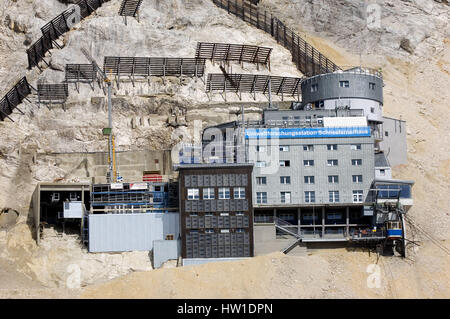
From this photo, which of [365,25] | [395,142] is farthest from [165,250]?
[365,25]

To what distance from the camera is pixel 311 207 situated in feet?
303

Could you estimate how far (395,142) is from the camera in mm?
104875

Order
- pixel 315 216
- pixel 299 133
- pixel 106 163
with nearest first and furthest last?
1. pixel 315 216
2. pixel 299 133
3. pixel 106 163

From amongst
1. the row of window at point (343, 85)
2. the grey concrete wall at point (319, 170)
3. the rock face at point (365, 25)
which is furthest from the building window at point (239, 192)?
the rock face at point (365, 25)

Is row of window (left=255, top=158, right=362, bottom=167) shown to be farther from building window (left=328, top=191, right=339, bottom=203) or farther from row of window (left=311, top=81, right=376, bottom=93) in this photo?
row of window (left=311, top=81, right=376, bottom=93)

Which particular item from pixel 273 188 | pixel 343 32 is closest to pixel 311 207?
pixel 273 188

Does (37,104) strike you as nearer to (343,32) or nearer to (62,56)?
(62,56)

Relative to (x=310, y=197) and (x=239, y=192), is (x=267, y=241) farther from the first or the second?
(x=310, y=197)

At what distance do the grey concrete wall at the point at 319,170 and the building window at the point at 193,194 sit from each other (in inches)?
235

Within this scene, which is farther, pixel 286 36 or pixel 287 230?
pixel 286 36

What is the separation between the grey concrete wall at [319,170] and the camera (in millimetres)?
92938

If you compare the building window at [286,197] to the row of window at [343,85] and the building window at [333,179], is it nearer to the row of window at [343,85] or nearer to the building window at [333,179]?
the building window at [333,179]

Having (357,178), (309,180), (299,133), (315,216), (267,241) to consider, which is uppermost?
(299,133)

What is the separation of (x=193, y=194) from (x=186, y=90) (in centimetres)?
2399
